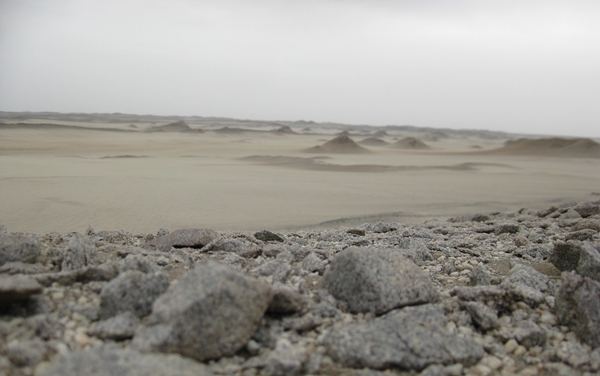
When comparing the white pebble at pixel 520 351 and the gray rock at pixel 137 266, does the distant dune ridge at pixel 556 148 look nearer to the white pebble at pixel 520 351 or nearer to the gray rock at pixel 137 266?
the white pebble at pixel 520 351

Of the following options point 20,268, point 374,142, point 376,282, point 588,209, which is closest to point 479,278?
point 376,282

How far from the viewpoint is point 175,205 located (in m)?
10.8

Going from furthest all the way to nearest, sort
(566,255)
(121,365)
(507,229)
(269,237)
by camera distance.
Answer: (507,229), (269,237), (566,255), (121,365)

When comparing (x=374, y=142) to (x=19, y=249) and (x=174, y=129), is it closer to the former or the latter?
(x=174, y=129)

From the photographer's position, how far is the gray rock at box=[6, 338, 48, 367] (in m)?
2.16

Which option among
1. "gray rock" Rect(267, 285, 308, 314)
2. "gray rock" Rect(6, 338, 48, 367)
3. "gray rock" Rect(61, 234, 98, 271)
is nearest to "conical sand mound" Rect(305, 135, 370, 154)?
"gray rock" Rect(61, 234, 98, 271)

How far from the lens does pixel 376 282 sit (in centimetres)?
296

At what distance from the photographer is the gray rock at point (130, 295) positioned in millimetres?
2674

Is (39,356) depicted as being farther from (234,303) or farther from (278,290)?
(278,290)

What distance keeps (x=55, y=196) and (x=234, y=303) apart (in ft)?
32.8

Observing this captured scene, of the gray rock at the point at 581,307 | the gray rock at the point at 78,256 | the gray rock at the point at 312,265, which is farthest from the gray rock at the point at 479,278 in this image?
the gray rock at the point at 78,256

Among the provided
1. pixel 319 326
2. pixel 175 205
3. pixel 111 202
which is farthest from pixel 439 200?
pixel 319 326

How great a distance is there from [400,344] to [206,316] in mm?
1024

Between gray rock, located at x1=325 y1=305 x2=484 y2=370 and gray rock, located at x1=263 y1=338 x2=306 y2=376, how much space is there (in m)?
0.21
